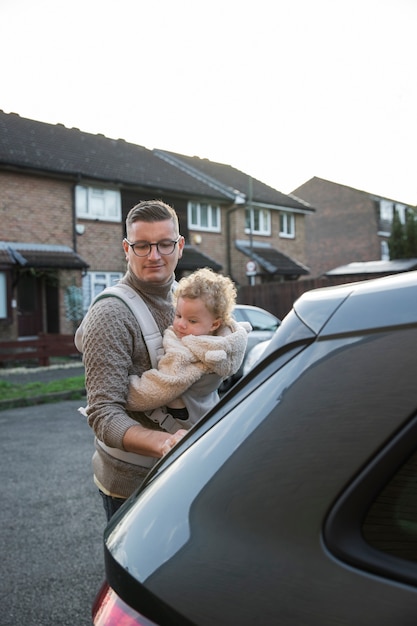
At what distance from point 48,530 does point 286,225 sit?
2633cm

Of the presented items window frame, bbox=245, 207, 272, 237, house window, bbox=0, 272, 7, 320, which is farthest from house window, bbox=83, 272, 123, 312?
window frame, bbox=245, 207, 272, 237

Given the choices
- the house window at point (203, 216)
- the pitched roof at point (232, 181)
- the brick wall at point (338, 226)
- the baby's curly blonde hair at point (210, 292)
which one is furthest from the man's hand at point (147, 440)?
the brick wall at point (338, 226)

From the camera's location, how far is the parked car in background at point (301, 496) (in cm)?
87

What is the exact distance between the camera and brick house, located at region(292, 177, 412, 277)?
126 ft

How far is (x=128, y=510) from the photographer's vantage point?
118 centimetres

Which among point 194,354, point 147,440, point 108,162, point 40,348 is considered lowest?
point 40,348

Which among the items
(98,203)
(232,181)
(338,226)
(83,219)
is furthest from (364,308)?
(338,226)

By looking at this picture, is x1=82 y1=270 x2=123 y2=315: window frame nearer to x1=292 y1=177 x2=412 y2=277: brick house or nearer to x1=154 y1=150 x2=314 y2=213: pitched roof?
x1=154 y1=150 x2=314 y2=213: pitched roof

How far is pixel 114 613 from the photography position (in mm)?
1046

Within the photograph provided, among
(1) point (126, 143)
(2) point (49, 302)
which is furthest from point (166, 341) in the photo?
(1) point (126, 143)

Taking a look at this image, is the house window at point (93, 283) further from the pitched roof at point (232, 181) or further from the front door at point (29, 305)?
the pitched roof at point (232, 181)

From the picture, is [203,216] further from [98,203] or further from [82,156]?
[82,156]

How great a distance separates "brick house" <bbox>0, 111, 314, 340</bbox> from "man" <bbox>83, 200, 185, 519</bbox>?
54.3 ft

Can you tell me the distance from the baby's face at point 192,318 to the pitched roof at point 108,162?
58.2ft
